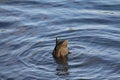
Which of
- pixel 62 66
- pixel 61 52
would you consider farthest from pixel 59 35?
pixel 62 66

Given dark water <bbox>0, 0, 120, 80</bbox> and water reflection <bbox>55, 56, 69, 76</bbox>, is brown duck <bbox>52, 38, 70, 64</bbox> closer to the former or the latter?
water reflection <bbox>55, 56, 69, 76</bbox>

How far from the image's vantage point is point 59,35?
9352 millimetres

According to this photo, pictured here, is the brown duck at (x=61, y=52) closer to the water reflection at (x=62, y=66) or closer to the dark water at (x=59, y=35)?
the water reflection at (x=62, y=66)

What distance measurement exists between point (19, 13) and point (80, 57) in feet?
10.6

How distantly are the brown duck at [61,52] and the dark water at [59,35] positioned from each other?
12 cm

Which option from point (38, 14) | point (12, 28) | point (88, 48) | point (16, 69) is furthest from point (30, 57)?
point (38, 14)

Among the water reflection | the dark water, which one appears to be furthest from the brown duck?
the dark water

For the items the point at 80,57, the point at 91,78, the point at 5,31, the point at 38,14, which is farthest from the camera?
the point at 38,14

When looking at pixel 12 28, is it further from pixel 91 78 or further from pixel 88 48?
pixel 91 78

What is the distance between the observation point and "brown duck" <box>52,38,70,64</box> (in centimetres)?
795

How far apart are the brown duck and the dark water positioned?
12 cm

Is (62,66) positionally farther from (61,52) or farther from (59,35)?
(59,35)

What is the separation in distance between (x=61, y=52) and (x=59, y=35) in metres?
1.25

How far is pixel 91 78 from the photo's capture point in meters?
7.31
